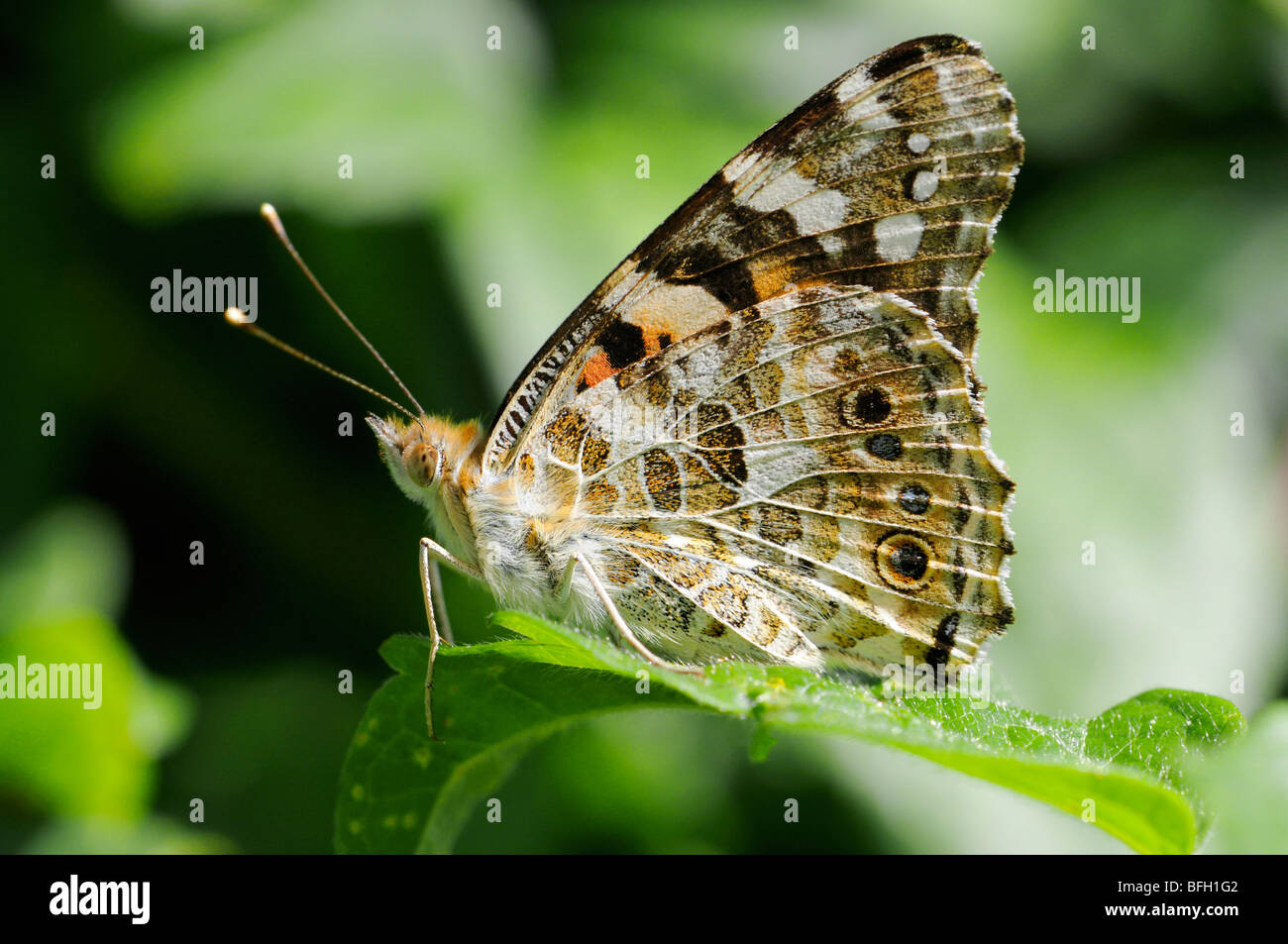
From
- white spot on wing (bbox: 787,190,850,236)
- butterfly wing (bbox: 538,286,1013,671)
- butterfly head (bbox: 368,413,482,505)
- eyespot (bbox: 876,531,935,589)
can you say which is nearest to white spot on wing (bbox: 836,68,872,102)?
white spot on wing (bbox: 787,190,850,236)

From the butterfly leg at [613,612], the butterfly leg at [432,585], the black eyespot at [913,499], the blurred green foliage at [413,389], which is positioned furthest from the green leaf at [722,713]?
the blurred green foliage at [413,389]

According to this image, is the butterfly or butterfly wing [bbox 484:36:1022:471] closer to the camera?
butterfly wing [bbox 484:36:1022:471]

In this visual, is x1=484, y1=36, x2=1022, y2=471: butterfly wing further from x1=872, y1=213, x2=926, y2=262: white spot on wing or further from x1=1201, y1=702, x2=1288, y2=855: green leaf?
x1=1201, y1=702, x2=1288, y2=855: green leaf

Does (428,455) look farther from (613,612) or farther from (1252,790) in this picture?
(1252,790)

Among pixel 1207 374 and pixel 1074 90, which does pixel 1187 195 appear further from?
pixel 1207 374

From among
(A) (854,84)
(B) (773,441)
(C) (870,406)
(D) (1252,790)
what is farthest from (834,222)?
(D) (1252,790)

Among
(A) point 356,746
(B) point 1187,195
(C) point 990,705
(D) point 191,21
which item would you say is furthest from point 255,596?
(B) point 1187,195

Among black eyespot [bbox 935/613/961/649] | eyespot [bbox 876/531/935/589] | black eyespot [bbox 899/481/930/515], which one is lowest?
black eyespot [bbox 935/613/961/649]

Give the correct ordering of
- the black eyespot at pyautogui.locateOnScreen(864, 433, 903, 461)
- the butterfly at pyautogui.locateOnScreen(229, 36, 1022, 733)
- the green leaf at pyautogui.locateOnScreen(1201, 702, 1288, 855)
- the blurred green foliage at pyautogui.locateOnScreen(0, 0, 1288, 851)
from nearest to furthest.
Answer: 1. the green leaf at pyautogui.locateOnScreen(1201, 702, 1288, 855)
2. the butterfly at pyautogui.locateOnScreen(229, 36, 1022, 733)
3. the black eyespot at pyautogui.locateOnScreen(864, 433, 903, 461)
4. the blurred green foliage at pyautogui.locateOnScreen(0, 0, 1288, 851)

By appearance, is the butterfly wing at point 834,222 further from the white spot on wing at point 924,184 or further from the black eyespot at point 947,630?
the black eyespot at point 947,630
